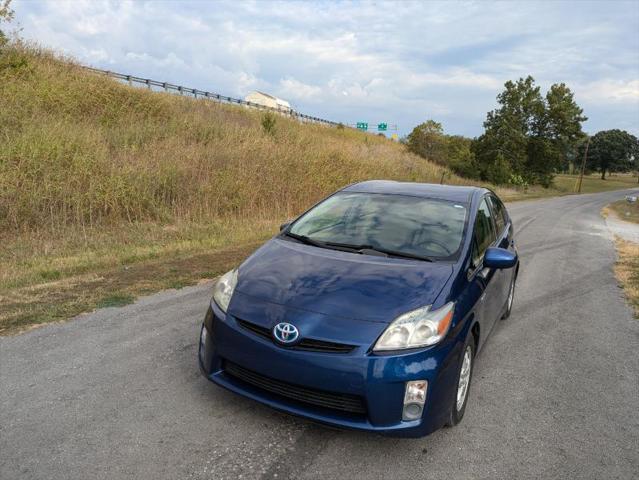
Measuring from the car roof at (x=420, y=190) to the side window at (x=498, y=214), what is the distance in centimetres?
37

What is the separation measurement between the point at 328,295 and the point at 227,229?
7.77 meters

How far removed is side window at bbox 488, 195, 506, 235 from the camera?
5164 millimetres

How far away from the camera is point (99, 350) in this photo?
4.11 meters

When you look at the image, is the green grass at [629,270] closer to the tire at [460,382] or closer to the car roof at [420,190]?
the car roof at [420,190]

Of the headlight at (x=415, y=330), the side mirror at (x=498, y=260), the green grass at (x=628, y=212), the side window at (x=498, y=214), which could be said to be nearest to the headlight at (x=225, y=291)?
the headlight at (x=415, y=330)

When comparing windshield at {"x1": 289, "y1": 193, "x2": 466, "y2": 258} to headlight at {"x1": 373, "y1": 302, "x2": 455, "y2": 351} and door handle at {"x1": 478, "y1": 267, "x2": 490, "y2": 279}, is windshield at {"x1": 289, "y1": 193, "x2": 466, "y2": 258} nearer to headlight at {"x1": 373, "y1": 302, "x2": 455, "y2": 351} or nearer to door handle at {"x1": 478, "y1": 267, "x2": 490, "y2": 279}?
door handle at {"x1": 478, "y1": 267, "x2": 490, "y2": 279}

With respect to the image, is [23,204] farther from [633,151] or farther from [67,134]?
[633,151]

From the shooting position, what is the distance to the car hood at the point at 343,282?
2.89 m

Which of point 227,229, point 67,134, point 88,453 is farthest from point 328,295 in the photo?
point 67,134

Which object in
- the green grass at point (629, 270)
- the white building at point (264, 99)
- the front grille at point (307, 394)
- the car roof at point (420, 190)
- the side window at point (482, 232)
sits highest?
the white building at point (264, 99)

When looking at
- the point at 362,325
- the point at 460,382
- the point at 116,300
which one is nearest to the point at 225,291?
the point at 362,325

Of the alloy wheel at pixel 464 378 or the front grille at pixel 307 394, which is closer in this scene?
the front grille at pixel 307 394

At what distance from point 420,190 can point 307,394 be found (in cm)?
257

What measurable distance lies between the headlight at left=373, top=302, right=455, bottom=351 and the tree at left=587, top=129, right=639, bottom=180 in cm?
11935
